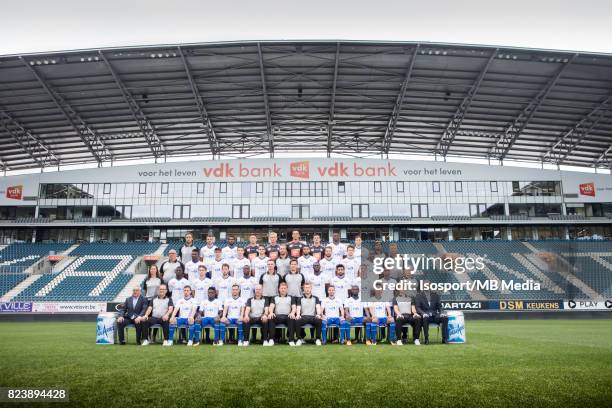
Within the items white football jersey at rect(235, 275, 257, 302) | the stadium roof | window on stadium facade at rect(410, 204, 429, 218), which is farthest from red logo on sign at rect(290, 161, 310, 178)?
white football jersey at rect(235, 275, 257, 302)

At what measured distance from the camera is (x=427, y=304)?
10961mm

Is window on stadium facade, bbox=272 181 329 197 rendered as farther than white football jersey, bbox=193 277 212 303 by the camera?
Yes

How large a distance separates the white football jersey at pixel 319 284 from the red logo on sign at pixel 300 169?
25.8m

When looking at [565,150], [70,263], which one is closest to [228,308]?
[70,263]

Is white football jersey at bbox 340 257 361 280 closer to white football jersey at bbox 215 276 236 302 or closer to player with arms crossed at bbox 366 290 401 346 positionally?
player with arms crossed at bbox 366 290 401 346

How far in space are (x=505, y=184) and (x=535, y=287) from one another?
10.9m

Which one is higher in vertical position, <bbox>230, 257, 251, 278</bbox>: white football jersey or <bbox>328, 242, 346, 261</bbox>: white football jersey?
<bbox>328, 242, 346, 261</bbox>: white football jersey

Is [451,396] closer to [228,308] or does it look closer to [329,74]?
[228,308]

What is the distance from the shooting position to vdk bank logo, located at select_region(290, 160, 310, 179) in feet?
121

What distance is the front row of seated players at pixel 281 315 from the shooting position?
411 inches

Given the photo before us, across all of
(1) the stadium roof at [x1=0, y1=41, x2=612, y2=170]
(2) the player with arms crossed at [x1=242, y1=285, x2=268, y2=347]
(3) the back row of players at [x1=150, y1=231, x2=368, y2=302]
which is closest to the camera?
(2) the player with arms crossed at [x1=242, y1=285, x2=268, y2=347]

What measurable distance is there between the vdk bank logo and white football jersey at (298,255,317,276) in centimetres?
2530

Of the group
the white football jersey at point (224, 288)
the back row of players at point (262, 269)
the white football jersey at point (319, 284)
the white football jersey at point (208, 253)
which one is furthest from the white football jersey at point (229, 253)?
the white football jersey at point (319, 284)

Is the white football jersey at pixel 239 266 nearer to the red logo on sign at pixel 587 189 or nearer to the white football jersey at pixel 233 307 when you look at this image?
the white football jersey at pixel 233 307
